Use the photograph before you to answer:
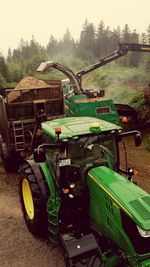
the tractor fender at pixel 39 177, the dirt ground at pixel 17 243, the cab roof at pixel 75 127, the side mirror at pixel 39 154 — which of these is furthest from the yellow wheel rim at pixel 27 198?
the side mirror at pixel 39 154

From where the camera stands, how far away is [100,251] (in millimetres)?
4867

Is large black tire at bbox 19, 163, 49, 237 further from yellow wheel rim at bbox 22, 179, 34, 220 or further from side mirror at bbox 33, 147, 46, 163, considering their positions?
side mirror at bbox 33, 147, 46, 163

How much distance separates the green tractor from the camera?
4605mm

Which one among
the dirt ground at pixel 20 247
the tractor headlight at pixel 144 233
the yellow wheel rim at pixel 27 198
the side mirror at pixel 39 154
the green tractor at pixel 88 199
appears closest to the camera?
the tractor headlight at pixel 144 233

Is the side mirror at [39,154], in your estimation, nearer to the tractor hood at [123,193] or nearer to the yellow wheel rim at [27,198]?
the tractor hood at [123,193]

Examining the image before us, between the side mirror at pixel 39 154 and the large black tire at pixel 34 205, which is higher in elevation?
the side mirror at pixel 39 154

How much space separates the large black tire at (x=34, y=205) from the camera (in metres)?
6.22

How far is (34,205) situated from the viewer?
6258 mm

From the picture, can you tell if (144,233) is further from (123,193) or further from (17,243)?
(17,243)

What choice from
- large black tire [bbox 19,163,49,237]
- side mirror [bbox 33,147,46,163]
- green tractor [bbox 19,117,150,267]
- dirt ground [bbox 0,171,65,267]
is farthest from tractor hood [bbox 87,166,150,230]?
dirt ground [bbox 0,171,65,267]

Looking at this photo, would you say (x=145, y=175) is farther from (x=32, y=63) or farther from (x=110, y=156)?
(x=32, y=63)

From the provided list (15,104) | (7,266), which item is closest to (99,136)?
(7,266)

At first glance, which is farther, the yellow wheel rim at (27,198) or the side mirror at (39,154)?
the yellow wheel rim at (27,198)

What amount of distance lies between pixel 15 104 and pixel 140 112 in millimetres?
7625
